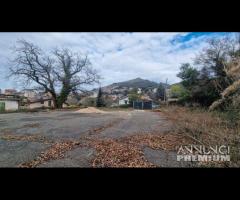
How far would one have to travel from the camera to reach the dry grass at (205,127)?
3129 mm

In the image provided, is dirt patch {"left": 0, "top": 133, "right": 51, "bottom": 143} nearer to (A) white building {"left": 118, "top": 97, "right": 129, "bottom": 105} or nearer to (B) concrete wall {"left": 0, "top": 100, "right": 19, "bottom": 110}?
(B) concrete wall {"left": 0, "top": 100, "right": 19, "bottom": 110}

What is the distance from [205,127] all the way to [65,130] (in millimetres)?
2235

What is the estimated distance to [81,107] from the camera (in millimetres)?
3514

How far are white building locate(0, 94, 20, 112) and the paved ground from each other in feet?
0.35

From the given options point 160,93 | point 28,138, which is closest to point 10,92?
point 28,138

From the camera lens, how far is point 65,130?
3420 millimetres

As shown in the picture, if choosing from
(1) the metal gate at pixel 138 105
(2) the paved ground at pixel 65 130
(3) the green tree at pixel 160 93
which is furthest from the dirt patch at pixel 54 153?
(3) the green tree at pixel 160 93

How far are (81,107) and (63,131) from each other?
459mm

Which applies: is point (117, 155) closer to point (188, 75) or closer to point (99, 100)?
point (99, 100)

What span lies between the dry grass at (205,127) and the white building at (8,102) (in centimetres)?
228
